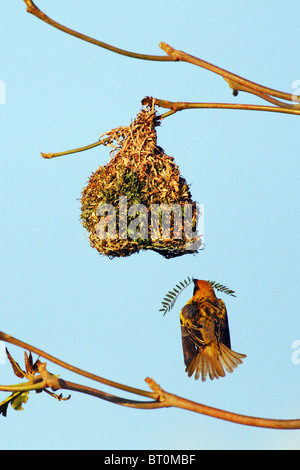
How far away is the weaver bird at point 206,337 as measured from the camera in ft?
10.7

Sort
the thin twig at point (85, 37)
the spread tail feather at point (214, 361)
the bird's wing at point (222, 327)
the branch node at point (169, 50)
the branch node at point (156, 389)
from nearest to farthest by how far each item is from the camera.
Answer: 1. the branch node at point (156, 389)
2. the thin twig at point (85, 37)
3. the branch node at point (169, 50)
4. the spread tail feather at point (214, 361)
5. the bird's wing at point (222, 327)

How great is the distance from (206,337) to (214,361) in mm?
137

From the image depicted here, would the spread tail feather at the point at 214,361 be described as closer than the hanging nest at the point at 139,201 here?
Yes

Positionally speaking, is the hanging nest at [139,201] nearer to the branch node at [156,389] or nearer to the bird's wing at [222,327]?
the bird's wing at [222,327]

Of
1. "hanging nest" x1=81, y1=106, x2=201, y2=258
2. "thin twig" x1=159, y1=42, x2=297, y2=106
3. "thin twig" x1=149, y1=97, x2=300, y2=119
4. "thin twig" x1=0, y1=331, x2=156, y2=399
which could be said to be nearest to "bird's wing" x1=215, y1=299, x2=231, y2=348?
"hanging nest" x1=81, y1=106, x2=201, y2=258

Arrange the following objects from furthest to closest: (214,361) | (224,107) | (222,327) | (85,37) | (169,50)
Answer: (222,327) → (214,361) → (224,107) → (169,50) → (85,37)

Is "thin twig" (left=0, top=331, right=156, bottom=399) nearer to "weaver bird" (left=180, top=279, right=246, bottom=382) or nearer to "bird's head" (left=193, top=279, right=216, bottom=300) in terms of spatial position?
"weaver bird" (left=180, top=279, right=246, bottom=382)

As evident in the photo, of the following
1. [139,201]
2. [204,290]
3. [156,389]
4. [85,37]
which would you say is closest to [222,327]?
[204,290]

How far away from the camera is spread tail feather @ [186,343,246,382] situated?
3.24m

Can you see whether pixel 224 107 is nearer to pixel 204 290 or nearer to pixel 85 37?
pixel 85 37

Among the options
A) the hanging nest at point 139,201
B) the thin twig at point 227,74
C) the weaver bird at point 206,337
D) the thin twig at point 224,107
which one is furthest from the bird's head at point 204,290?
the thin twig at point 227,74

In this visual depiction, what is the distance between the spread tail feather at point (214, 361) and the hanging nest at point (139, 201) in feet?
2.23

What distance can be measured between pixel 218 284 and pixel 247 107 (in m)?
1.38

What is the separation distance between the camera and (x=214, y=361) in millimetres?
3260
